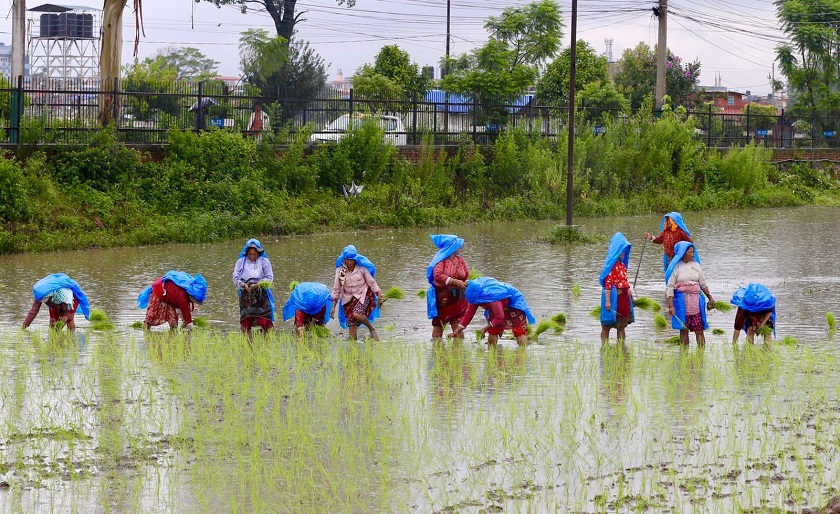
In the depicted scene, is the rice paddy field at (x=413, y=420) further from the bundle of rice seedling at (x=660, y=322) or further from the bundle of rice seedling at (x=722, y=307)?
the bundle of rice seedling at (x=722, y=307)

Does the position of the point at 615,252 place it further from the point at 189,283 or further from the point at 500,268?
the point at 500,268

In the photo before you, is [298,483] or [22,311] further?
[22,311]

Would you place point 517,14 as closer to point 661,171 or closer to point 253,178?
point 661,171

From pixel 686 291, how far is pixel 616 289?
0.72m

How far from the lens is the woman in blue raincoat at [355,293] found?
12945 mm

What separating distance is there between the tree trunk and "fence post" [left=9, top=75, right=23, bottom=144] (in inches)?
71.9

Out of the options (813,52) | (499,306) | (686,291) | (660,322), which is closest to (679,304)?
(686,291)

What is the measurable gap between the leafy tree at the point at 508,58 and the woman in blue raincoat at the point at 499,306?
20438mm

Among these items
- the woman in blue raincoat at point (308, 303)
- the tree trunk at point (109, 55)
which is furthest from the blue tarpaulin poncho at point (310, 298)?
the tree trunk at point (109, 55)

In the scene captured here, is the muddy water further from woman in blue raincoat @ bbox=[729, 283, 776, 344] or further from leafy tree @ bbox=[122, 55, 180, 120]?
leafy tree @ bbox=[122, 55, 180, 120]

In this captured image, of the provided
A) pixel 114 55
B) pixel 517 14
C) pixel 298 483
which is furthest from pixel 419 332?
pixel 517 14

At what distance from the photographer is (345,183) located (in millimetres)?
27828

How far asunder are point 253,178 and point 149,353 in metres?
14.2

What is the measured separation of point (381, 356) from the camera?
1167 cm
